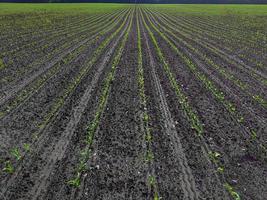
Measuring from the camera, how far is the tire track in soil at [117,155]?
5.44 m

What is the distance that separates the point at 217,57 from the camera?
16219 millimetres

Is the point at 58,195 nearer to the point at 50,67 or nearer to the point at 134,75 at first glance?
the point at 134,75

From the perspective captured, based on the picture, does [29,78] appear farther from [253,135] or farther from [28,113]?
[253,135]

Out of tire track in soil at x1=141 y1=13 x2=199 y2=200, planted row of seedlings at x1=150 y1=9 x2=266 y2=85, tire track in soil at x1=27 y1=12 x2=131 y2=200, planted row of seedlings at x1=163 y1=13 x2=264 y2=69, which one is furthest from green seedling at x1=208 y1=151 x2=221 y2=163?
planted row of seedlings at x1=163 y1=13 x2=264 y2=69

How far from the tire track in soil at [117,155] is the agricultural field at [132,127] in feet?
0.09

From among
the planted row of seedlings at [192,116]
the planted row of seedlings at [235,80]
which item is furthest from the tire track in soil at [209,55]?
the planted row of seedlings at [192,116]

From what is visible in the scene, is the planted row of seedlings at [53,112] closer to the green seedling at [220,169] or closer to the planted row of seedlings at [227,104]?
the green seedling at [220,169]

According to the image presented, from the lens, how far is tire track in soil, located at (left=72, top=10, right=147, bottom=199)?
5.44 metres

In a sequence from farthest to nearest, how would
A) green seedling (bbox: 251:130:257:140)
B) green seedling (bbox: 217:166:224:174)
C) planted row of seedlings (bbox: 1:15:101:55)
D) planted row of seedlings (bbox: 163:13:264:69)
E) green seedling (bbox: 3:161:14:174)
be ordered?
1. planted row of seedlings (bbox: 1:15:101:55)
2. planted row of seedlings (bbox: 163:13:264:69)
3. green seedling (bbox: 251:130:257:140)
4. green seedling (bbox: 217:166:224:174)
5. green seedling (bbox: 3:161:14:174)

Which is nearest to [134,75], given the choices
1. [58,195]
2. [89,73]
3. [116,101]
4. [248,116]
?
[89,73]

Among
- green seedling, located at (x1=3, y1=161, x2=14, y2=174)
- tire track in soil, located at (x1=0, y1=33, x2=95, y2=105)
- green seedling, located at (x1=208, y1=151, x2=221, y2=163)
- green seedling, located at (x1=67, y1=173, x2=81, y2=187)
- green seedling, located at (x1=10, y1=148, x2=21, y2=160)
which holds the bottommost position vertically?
green seedling, located at (x1=208, y1=151, x2=221, y2=163)

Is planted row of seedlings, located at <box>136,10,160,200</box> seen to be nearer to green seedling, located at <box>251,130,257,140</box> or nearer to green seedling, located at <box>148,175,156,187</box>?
green seedling, located at <box>148,175,156,187</box>

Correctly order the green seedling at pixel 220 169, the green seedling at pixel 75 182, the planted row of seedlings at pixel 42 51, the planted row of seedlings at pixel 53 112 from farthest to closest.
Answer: the planted row of seedlings at pixel 42 51
the planted row of seedlings at pixel 53 112
the green seedling at pixel 220 169
the green seedling at pixel 75 182

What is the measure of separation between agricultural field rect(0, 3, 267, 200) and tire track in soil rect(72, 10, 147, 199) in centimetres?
3
